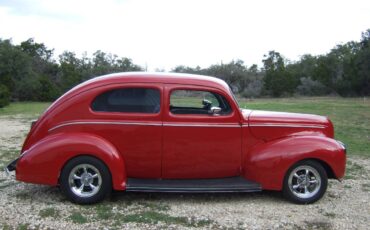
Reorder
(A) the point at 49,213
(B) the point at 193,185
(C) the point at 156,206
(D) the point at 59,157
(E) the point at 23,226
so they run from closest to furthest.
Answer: (E) the point at 23,226
(A) the point at 49,213
(D) the point at 59,157
(C) the point at 156,206
(B) the point at 193,185

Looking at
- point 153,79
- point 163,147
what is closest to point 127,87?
point 153,79

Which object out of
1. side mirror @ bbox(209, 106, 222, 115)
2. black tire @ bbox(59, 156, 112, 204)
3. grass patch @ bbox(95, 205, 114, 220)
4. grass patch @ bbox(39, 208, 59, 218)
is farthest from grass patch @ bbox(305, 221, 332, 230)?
grass patch @ bbox(39, 208, 59, 218)

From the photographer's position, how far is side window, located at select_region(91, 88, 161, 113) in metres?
6.55

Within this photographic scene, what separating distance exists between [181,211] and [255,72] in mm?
60763

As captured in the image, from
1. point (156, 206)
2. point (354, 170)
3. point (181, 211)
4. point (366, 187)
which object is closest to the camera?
point (181, 211)

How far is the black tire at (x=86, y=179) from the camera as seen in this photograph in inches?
247

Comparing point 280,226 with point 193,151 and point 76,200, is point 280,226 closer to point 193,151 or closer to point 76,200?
point 193,151

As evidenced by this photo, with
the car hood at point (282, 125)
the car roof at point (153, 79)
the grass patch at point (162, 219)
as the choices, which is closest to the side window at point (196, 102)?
the car roof at point (153, 79)

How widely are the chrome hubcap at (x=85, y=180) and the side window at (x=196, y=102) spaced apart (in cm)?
148

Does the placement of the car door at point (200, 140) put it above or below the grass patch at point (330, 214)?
above

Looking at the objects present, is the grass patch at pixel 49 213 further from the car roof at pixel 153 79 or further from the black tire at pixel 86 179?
the car roof at pixel 153 79

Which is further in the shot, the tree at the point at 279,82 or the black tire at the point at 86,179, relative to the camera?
the tree at the point at 279,82

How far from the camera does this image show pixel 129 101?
659cm

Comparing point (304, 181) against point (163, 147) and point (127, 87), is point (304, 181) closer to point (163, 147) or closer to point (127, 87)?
point (163, 147)
